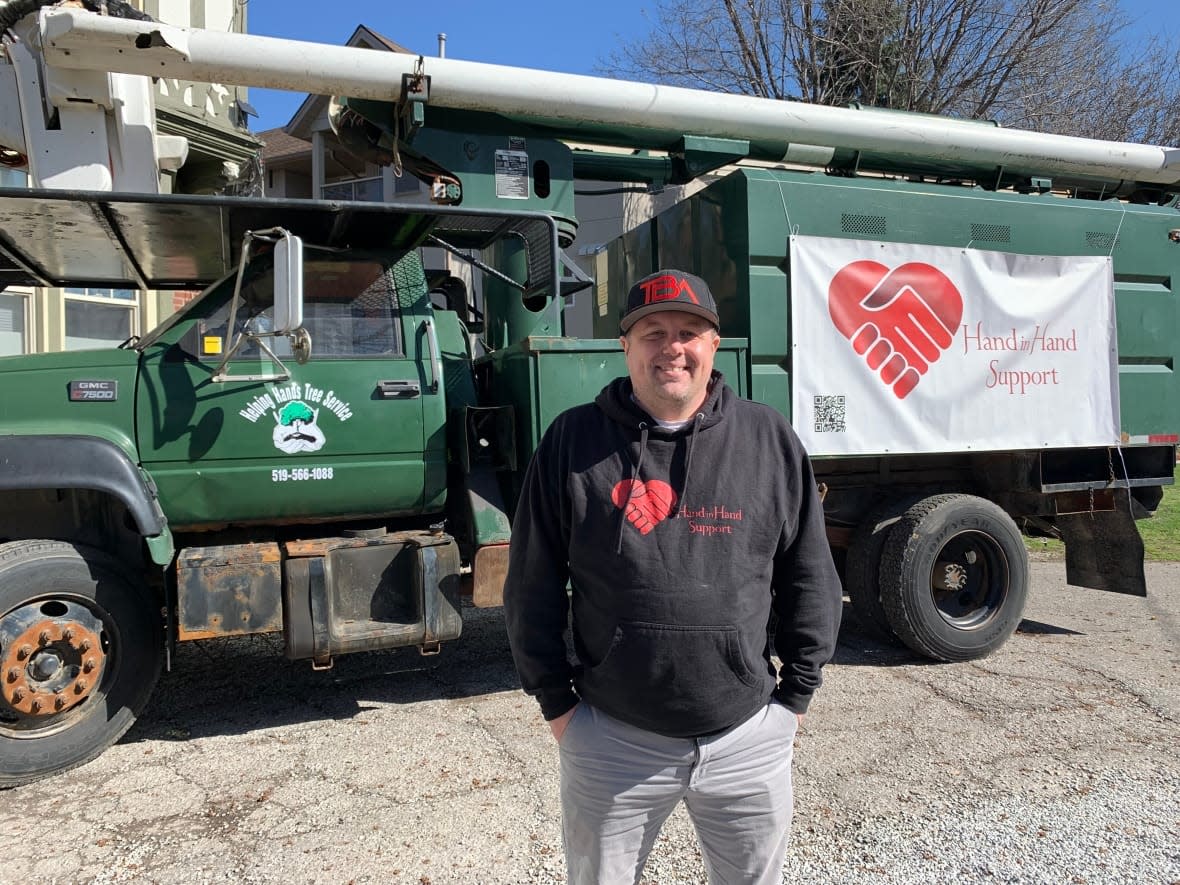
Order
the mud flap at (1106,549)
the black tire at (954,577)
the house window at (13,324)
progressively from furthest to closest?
1. the house window at (13,324)
2. the mud flap at (1106,549)
3. the black tire at (954,577)

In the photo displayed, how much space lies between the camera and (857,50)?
15.1m

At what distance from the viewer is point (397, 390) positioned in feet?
15.0

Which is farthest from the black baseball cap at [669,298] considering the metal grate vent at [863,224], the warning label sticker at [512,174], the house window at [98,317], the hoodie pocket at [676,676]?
the house window at [98,317]

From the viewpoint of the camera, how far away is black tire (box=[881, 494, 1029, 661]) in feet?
17.6

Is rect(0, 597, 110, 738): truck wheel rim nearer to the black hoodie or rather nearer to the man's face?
the black hoodie

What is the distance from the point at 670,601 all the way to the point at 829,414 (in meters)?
3.41

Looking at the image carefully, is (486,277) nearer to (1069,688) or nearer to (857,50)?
(1069,688)

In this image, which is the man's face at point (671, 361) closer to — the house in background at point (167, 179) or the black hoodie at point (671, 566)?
the black hoodie at point (671, 566)

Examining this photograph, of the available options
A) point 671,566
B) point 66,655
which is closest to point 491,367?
point 66,655

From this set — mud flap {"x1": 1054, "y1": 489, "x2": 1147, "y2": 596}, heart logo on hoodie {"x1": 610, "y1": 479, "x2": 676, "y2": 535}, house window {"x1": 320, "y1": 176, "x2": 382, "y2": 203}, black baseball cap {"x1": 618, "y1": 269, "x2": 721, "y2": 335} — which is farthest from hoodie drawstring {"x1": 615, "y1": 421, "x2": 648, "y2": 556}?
house window {"x1": 320, "y1": 176, "x2": 382, "y2": 203}

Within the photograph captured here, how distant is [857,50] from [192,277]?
42.9 feet

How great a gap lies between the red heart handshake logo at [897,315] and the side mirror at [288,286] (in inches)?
114

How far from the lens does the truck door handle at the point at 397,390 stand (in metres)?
4.55


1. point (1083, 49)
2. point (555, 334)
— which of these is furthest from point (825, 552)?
point (1083, 49)
